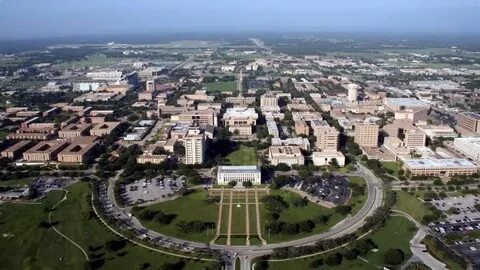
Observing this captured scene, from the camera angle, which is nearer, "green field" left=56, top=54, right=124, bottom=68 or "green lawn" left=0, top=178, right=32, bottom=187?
"green lawn" left=0, top=178, right=32, bottom=187

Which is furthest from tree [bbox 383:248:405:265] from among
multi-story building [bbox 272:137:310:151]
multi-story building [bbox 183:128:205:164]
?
multi-story building [bbox 272:137:310:151]

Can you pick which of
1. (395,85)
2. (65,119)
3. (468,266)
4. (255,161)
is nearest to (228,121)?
(255,161)

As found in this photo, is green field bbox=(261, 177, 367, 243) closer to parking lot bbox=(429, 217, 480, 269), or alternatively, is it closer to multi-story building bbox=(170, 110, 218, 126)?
parking lot bbox=(429, 217, 480, 269)

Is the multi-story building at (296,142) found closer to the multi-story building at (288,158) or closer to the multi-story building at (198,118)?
the multi-story building at (288,158)

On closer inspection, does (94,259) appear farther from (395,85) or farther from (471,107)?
(395,85)

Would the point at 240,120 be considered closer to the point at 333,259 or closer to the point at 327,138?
the point at 327,138

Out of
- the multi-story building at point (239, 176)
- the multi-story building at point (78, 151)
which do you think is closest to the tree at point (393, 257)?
the multi-story building at point (239, 176)
